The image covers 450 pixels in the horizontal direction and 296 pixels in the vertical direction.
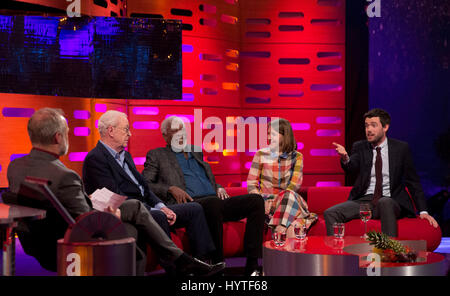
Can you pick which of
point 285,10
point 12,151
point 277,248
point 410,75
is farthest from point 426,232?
point 12,151

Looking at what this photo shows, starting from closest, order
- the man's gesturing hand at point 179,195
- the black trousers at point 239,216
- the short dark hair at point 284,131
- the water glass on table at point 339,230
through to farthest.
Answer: the water glass on table at point 339,230, the black trousers at point 239,216, the man's gesturing hand at point 179,195, the short dark hair at point 284,131

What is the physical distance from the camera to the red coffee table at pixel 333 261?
121 inches

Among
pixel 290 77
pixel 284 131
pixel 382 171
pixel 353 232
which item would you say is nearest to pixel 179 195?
pixel 284 131

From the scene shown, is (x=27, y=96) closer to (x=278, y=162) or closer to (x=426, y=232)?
(x=278, y=162)

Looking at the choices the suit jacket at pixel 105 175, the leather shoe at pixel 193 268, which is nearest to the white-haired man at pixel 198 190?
the leather shoe at pixel 193 268

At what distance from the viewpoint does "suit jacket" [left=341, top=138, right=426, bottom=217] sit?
478cm

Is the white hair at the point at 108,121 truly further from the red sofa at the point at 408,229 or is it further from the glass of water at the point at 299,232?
the red sofa at the point at 408,229

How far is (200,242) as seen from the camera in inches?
161

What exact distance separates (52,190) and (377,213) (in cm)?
282

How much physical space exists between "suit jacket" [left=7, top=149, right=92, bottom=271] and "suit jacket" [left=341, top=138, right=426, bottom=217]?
8.78 ft

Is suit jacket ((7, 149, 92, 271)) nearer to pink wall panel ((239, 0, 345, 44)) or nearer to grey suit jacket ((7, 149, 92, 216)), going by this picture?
grey suit jacket ((7, 149, 92, 216))

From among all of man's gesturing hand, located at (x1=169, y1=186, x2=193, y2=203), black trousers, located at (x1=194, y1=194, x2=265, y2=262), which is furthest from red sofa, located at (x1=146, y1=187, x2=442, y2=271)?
man's gesturing hand, located at (x1=169, y1=186, x2=193, y2=203)

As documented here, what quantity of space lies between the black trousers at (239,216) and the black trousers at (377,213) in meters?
0.55
